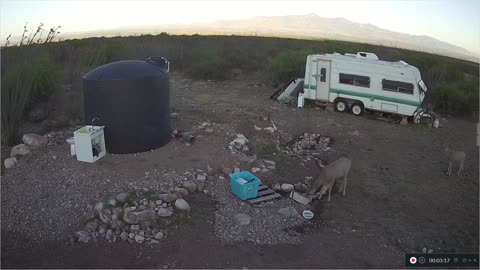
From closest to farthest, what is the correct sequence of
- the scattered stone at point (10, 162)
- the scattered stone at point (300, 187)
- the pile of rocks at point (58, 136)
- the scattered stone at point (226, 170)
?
the scattered stone at point (300, 187), the scattered stone at point (10, 162), the scattered stone at point (226, 170), the pile of rocks at point (58, 136)

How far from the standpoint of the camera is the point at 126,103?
762 centimetres

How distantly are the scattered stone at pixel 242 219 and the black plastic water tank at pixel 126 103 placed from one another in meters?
2.86

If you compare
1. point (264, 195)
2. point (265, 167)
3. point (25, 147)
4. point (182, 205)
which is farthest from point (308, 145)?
point (25, 147)

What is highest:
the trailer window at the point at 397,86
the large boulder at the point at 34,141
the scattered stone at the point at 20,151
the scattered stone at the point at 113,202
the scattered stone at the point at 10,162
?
the trailer window at the point at 397,86

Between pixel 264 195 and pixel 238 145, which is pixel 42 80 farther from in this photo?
pixel 264 195

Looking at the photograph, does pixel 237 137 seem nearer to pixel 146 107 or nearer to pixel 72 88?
pixel 146 107

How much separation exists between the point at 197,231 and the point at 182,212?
1.63ft

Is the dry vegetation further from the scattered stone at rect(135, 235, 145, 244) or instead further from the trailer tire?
the scattered stone at rect(135, 235, 145, 244)

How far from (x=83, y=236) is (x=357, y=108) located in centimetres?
1051

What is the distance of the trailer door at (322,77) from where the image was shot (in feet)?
44.9

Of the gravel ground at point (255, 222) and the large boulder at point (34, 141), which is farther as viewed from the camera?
the large boulder at point (34, 141)

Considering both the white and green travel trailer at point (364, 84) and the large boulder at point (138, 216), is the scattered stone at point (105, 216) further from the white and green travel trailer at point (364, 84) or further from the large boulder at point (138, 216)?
the white and green travel trailer at point (364, 84)

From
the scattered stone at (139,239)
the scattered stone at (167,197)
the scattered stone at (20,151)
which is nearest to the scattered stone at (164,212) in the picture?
the scattered stone at (167,197)

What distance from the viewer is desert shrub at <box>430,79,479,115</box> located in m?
14.9
